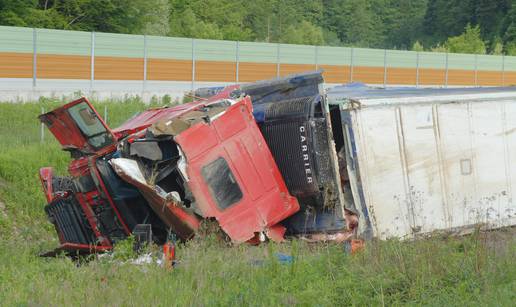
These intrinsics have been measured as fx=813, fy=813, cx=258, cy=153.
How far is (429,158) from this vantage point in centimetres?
1102

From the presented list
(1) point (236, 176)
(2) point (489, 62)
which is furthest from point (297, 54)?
(1) point (236, 176)

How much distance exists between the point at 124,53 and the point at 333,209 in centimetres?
1932

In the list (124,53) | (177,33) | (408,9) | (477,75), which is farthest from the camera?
(408,9)

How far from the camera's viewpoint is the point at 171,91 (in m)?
30.0

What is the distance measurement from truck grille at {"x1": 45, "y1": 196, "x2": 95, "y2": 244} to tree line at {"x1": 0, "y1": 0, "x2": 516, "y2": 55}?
1021 inches

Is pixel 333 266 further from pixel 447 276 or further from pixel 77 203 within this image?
pixel 77 203

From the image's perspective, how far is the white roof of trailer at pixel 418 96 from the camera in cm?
1070

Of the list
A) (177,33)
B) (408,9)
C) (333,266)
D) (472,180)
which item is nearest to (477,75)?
(177,33)

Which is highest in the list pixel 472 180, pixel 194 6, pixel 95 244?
pixel 194 6

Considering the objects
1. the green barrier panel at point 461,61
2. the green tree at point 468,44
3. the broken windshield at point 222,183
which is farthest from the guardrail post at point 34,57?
the green tree at point 468,44

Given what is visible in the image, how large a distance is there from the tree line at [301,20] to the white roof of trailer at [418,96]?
26.8 meters

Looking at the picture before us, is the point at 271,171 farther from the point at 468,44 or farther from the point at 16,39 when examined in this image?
the point at 468,44

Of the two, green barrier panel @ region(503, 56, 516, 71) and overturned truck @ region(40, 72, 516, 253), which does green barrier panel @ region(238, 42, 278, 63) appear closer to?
green barrier panel @ region(503, 56, 516, 71)

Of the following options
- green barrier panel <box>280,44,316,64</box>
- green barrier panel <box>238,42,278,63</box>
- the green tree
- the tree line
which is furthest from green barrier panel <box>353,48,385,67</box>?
the green tree
